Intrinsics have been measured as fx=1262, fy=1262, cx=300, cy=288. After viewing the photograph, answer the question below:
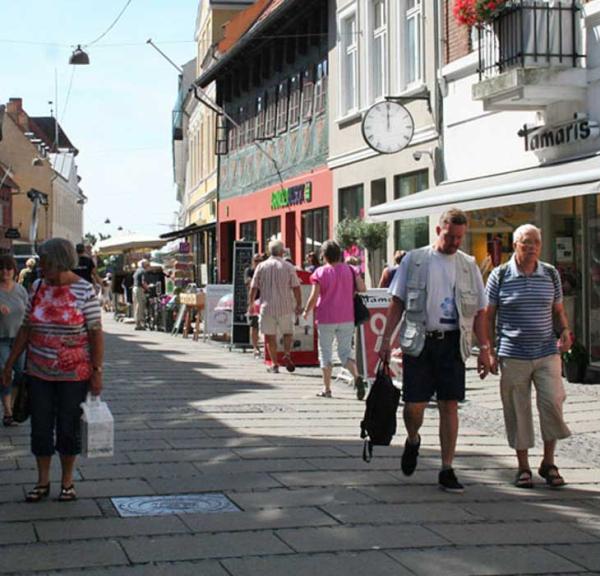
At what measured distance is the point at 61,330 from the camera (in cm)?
773

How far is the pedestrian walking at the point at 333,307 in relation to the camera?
14.1 m

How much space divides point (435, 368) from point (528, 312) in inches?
30.6

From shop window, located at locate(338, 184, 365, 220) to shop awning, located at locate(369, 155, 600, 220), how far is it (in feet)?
17.7

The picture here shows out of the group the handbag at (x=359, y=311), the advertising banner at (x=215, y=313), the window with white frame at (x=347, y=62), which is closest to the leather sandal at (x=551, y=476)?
the handbag at (x=359, y=311)

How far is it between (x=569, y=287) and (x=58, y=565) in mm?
11676

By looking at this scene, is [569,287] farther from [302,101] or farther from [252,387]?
[302,101]

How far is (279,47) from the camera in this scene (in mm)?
32750

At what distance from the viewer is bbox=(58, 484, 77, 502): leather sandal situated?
7.67 meters

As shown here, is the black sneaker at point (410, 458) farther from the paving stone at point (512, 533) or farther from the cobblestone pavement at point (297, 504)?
A: the paving stone at point (512, 533)

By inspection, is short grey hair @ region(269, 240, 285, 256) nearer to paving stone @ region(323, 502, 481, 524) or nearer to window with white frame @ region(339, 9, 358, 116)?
paving stone @ region(323, 502, 481, 524)

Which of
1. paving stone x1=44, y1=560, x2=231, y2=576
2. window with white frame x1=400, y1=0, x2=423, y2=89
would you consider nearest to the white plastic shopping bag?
paving stone x1=44, y1=560, x2=231, y2=576

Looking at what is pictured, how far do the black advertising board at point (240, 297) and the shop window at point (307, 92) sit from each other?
779cm

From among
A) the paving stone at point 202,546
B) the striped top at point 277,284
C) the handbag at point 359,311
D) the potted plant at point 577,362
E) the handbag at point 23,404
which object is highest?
the striped top at point 277,284

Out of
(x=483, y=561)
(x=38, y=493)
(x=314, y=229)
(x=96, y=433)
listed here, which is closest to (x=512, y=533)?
(x=483, y=561)
